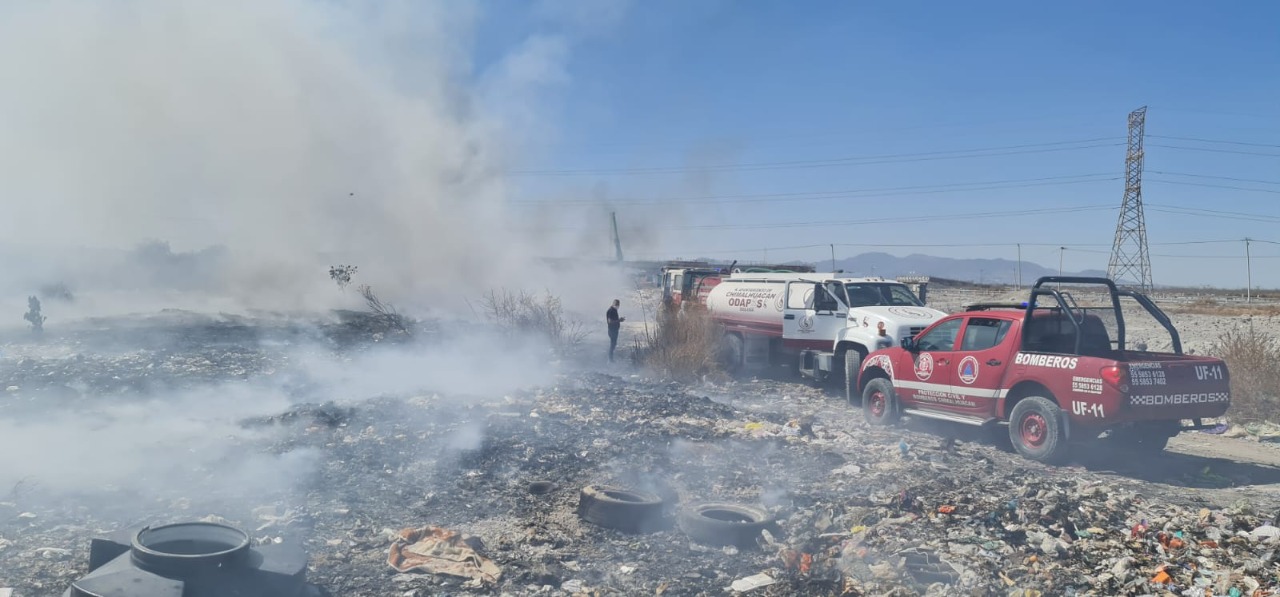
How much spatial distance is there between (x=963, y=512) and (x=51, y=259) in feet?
107

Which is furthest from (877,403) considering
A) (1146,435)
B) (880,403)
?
(1146,435)

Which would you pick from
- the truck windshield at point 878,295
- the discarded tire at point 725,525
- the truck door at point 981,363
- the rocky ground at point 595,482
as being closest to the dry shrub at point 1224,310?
the truck windshield at point 878,295

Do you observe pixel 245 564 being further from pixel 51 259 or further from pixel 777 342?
pixel 51 259

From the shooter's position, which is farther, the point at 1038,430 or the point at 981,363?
the point at 981,363

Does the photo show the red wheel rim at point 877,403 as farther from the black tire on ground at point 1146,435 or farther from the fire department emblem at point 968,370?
the black tire on ground at point 1146,435

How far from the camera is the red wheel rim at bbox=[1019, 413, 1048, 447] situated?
8.93 metres

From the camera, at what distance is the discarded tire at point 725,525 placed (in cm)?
628

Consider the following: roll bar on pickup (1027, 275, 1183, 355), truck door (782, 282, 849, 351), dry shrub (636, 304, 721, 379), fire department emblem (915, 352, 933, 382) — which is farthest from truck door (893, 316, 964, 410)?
dry shrub (636, 304, 721, 379)

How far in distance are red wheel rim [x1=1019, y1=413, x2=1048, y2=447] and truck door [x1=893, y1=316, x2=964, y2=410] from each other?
996 millimetres

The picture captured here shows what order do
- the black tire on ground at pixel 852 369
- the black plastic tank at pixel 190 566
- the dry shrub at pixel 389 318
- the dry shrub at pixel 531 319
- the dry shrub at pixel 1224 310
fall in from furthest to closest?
the dry shrub at pixel 1224 310 < the dry shrub at pixel 389 318 < the dry shrub at pixel 531 319 < the black tire on ground at pixel 852 369 < the black plastic tank at pixel 190 566

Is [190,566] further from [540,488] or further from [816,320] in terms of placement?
[816,320]

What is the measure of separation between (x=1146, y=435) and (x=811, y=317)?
713 cm

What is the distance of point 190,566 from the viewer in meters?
4.43

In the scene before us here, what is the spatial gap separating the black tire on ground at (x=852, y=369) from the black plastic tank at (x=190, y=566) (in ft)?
32.0
